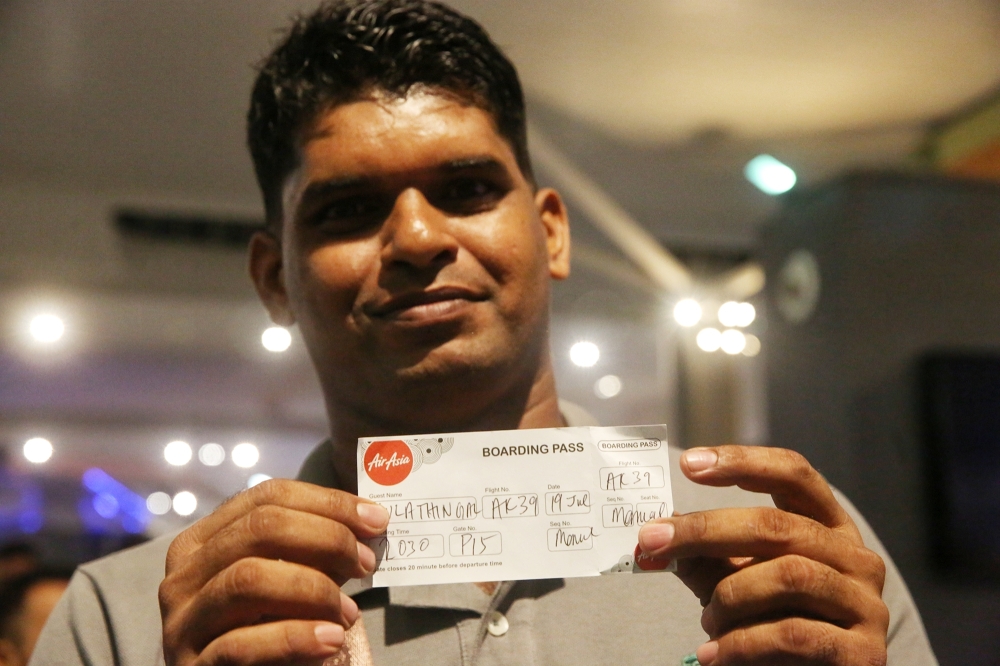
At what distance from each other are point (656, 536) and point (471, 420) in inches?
14.3

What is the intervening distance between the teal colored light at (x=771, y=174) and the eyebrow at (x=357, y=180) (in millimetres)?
2022

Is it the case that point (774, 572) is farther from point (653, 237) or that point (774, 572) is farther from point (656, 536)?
point (653, 237)

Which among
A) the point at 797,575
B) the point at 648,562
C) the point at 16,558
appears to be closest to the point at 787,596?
the point at 797,575

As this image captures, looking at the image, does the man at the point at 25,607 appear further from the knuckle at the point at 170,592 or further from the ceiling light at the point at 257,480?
the knuckle at the point at 170,592

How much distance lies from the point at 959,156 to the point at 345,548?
3927mm

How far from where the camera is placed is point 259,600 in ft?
2.50

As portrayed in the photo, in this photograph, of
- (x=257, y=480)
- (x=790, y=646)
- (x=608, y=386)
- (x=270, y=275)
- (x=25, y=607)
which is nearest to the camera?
(x=790, y=646)

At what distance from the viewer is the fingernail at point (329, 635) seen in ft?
2.49

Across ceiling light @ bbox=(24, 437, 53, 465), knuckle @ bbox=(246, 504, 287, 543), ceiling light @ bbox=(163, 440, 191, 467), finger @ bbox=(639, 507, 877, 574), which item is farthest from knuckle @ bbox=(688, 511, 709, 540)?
ceiling light @ bbox=(24, 437, 53, 465)

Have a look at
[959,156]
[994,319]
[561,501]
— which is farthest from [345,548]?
[959,156]

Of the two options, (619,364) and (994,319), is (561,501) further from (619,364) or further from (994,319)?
(619,364)

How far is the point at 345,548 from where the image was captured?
2.53 feet

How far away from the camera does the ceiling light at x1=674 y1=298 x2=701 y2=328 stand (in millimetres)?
3980

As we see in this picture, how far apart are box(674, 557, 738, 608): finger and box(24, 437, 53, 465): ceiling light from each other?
193 inches
